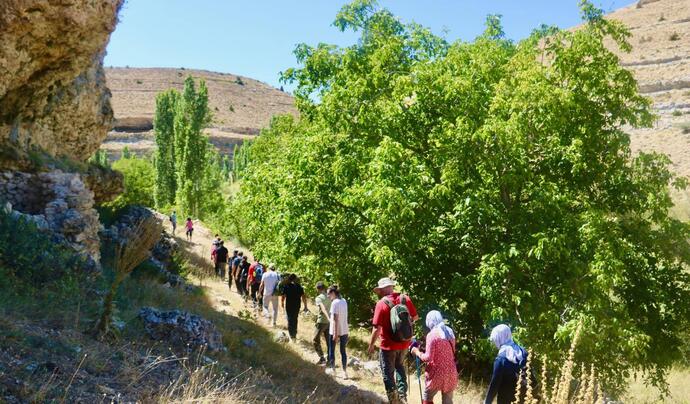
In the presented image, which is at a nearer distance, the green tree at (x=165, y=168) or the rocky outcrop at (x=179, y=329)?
the rocky outcrop at (x=179, y=329)

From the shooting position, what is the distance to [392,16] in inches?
553

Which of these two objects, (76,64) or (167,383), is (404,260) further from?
(76,64)

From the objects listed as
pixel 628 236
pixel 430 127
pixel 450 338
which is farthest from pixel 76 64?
pixel 628 236

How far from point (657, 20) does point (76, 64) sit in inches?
3426

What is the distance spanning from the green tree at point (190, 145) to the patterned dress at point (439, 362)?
34.1 metres

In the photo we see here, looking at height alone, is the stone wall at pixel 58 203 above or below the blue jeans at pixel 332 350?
above

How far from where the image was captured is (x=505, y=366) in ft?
17.3

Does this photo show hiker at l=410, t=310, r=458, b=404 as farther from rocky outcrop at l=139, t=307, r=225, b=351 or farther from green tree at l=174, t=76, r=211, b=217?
green tree at l=174, t=76, r=211, b=217

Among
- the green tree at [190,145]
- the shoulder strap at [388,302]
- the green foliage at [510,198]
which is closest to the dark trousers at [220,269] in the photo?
the green foliage at [510,198]

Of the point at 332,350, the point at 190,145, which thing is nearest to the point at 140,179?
the point at 190,145

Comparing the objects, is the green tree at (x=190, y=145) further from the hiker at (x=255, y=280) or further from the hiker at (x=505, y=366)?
the hiker at (x=505, y=366)

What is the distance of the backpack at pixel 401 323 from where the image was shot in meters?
6.37

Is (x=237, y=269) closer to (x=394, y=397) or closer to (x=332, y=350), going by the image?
(x=332, y=350)

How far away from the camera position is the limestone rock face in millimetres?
9070
